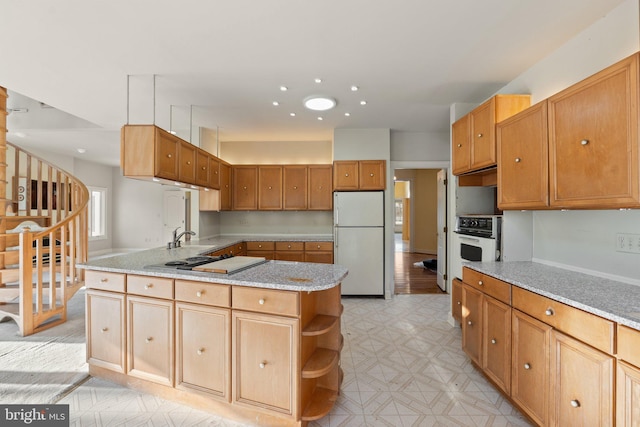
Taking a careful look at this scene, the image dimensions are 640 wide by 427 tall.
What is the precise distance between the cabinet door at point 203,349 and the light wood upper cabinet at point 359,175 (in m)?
3.00

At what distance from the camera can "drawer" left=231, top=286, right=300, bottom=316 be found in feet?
5.40

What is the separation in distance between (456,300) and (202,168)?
141 inches

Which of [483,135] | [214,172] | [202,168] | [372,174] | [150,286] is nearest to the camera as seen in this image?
[150,286]

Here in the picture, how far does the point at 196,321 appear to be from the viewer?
1.87 metres

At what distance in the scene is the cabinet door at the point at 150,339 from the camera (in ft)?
6.39

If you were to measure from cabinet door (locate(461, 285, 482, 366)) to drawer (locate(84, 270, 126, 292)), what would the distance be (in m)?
2.75

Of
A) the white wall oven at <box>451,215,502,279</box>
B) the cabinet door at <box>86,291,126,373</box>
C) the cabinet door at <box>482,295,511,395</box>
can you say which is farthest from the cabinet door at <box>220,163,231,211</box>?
the cabinet door at <box>482,295,511,395</box>

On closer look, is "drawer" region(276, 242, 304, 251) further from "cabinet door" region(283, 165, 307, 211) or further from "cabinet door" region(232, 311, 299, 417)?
"cabinet door" region(232, 311, 299, 417)

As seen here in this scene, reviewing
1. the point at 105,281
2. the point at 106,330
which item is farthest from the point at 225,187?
the point at 106,330

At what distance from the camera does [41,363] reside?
2461mm

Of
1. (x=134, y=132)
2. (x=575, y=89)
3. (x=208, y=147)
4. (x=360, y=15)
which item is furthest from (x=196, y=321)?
(x=208, y=147)

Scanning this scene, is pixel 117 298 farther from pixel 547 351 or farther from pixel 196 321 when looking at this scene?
pixel 547 351

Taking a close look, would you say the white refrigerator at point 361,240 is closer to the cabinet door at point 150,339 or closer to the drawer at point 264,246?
the drawer at point 264,246

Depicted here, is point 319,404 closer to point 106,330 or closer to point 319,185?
point 106,330
